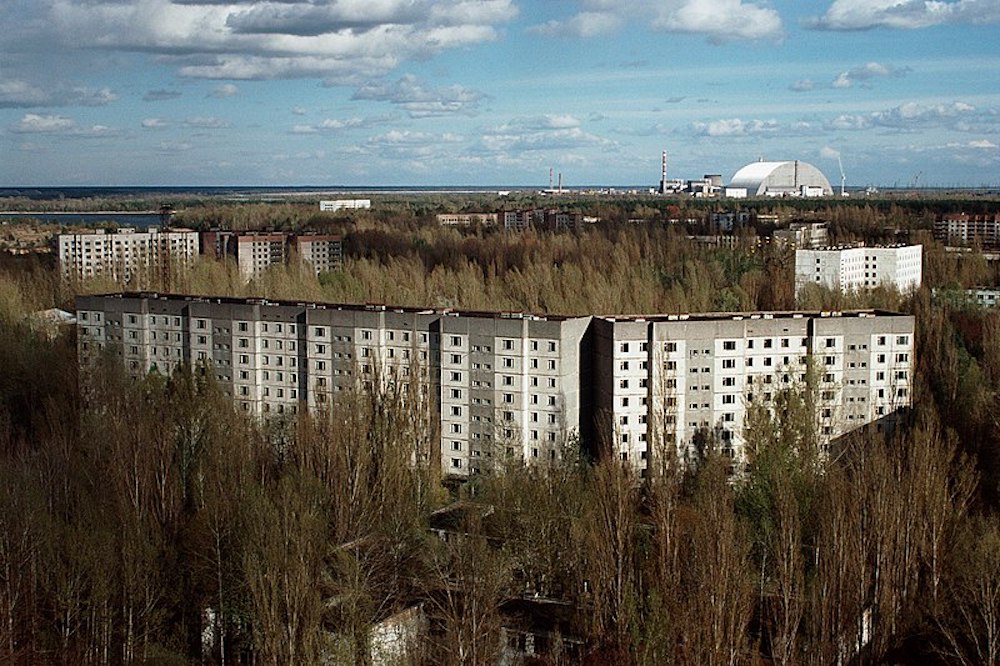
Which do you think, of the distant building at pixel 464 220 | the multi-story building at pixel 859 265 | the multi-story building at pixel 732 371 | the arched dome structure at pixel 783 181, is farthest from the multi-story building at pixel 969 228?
the arched dome structure at pixel 783 181

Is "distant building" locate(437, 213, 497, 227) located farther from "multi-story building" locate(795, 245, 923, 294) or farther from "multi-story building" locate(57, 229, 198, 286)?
"multi-story building" locate(795, 245, 923, 294)

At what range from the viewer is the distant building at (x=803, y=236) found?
122ft

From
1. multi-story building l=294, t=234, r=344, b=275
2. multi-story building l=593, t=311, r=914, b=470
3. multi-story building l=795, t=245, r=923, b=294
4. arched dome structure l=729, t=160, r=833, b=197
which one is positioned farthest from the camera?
arched dome structure l=729, t=160, r=833, b=197

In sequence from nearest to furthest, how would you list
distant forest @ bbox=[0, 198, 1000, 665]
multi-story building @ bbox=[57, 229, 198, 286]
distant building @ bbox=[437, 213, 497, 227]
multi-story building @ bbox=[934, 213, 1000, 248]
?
distant forest @ bbox=[0, 198, 1000, 665]
multi-story building @ bbox=[57, 229, 198, 286]
multi-story building @ bbox=[934, 213, 1000, 248]
distant building @ bbox=[437, 213, 497, 227]

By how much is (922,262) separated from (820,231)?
8022 mm

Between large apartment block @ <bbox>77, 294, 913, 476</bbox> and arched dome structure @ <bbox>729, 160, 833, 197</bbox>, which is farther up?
arched dome structure @ <bbox>729, 160, 833, 197</bbox>

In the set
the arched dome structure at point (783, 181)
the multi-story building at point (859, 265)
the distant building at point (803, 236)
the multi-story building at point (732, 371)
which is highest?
the arched dome structure at point (783, 181)

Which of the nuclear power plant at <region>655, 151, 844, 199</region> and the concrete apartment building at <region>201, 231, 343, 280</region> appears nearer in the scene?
the concrete apartment building at <region>201, 231, 343, 280</region>

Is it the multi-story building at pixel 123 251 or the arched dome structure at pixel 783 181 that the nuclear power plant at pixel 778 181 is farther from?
the multi-story building at pixel 123 251

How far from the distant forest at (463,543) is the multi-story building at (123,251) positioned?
63.3 ft

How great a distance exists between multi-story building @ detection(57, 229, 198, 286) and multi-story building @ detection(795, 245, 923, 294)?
699 inches

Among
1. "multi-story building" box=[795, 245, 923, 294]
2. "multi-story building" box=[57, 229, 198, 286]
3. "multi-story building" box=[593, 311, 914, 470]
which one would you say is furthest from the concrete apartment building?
"multi-story building" box=[593, 311, 914, 470]

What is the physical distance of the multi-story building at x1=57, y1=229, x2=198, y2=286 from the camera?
35047 mm

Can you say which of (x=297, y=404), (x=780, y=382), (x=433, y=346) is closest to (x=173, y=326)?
(x=297, y=404)
